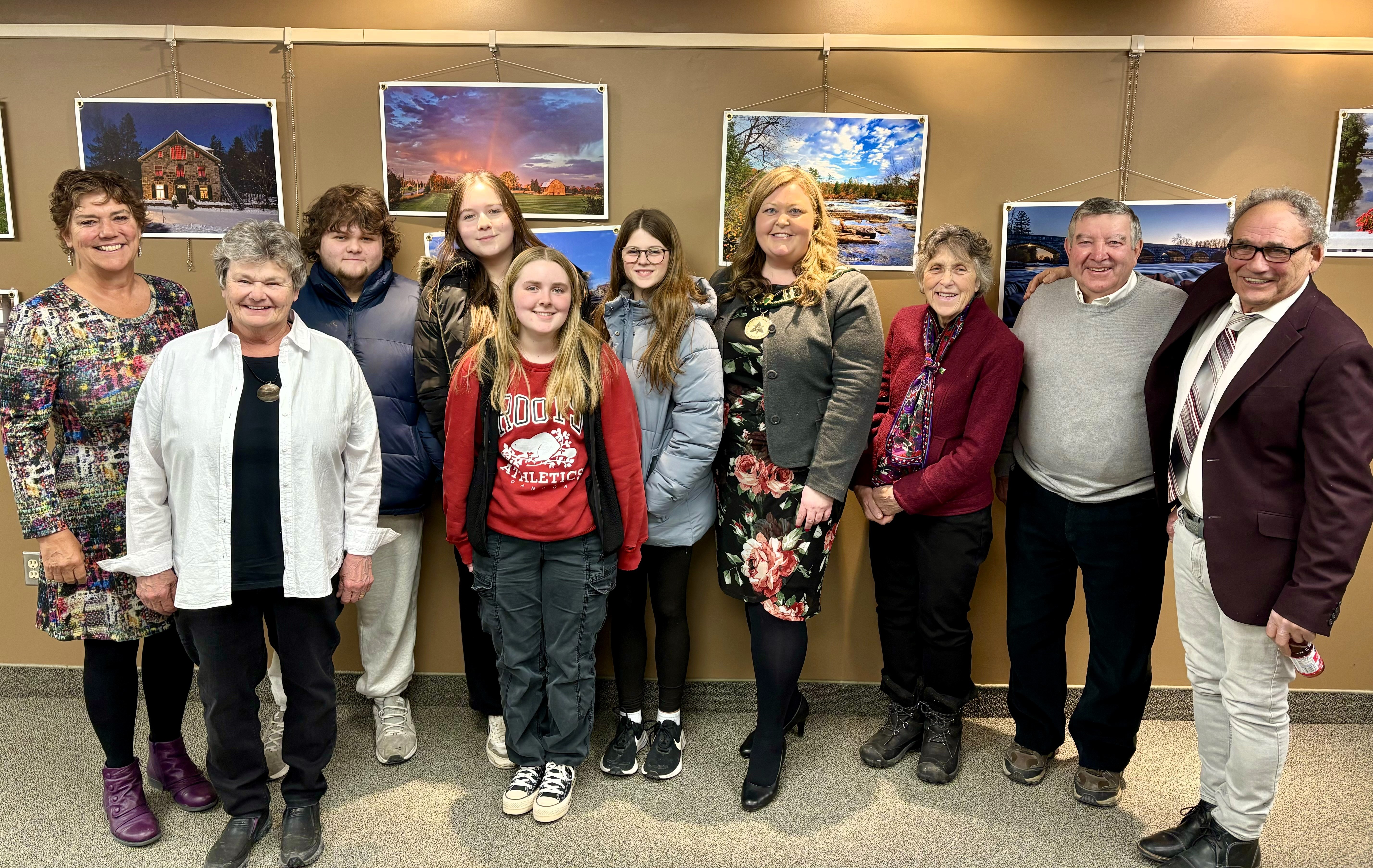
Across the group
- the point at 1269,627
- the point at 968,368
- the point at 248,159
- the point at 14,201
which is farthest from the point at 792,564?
the point at 14,201

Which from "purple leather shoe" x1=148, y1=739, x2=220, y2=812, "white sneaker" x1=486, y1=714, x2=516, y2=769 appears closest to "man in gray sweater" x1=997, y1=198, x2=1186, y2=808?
"white sneaker" x1=486, y1=714, x2=516, y2=769

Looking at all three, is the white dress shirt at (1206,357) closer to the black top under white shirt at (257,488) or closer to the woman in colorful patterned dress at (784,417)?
the woman in colorful patterned dress at (784,417)

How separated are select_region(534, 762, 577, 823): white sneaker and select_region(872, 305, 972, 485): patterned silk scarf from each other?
1345mm

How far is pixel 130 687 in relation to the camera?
2277 mm

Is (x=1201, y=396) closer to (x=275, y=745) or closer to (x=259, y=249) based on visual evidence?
(x=259, y=249)

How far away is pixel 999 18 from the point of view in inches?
105

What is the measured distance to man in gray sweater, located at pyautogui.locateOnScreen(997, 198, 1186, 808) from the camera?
7.40 ft

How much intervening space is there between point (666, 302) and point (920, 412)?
847 millimetres

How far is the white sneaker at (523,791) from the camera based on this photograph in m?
A: 2.37

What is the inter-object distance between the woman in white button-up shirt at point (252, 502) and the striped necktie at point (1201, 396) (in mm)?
2198

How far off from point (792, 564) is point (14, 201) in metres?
2.95

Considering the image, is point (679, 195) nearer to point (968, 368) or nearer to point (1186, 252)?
point (968, 368)

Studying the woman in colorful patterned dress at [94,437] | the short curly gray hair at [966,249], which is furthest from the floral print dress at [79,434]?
the short curly gray hair at [966,249]

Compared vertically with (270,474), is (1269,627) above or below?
below
